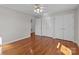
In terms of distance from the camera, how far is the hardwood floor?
1.85 meters

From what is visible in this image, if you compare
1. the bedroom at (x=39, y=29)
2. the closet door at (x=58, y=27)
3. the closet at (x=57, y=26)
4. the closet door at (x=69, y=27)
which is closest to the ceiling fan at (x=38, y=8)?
the bedroom at (x=39, y=29)

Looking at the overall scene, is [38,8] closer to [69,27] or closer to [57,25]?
[57,25]

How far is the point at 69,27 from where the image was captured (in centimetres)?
189

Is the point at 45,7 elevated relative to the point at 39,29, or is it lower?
elevated

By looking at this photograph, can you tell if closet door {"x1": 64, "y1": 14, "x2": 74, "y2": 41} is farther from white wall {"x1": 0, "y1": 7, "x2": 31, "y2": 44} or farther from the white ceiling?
white wall {"x1": 0, "y1": 7, "x2": 31, "y2": 44}

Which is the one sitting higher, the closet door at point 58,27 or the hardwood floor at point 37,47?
the closet door at point 58,27

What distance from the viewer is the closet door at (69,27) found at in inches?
73.7

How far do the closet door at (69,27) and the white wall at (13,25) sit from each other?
1.75 feet

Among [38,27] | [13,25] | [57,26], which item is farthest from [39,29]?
[13,25]

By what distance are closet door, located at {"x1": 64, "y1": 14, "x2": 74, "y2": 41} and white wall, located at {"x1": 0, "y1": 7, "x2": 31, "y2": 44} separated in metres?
0.53

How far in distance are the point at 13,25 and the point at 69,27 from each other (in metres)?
0.81

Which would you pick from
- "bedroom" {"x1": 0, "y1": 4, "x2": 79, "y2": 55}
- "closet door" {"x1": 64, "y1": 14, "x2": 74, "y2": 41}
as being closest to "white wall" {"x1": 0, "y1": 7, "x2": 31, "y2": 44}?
"bedroom" {"x1": 0, "y1": 4, "x2": 79, "y2": 55}

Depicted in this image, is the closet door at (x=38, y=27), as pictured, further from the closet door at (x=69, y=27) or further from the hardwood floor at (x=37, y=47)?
the closet door at (x=69, y=27)
